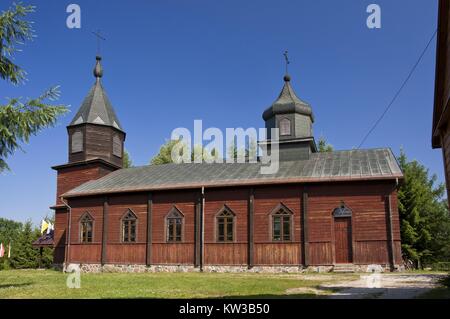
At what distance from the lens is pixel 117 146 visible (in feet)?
98.3

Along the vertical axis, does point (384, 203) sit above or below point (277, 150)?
below

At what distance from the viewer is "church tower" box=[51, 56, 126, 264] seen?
1098 inches

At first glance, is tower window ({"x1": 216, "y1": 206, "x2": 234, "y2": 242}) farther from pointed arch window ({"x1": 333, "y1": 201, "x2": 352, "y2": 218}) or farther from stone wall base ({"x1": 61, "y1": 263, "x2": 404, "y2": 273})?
pointed arch window ({"x1": 333, "y1": 201, "x2": 352, "y2": 218})

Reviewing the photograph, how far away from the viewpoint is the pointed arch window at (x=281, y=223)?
20559 mm

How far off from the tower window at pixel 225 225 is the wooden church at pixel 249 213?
0.16ft

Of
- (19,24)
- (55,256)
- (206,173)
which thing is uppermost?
(19,24)

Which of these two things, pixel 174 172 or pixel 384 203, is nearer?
pixel 384 203

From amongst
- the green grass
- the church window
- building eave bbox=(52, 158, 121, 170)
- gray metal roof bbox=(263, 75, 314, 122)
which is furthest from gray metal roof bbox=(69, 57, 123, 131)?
the green grass
